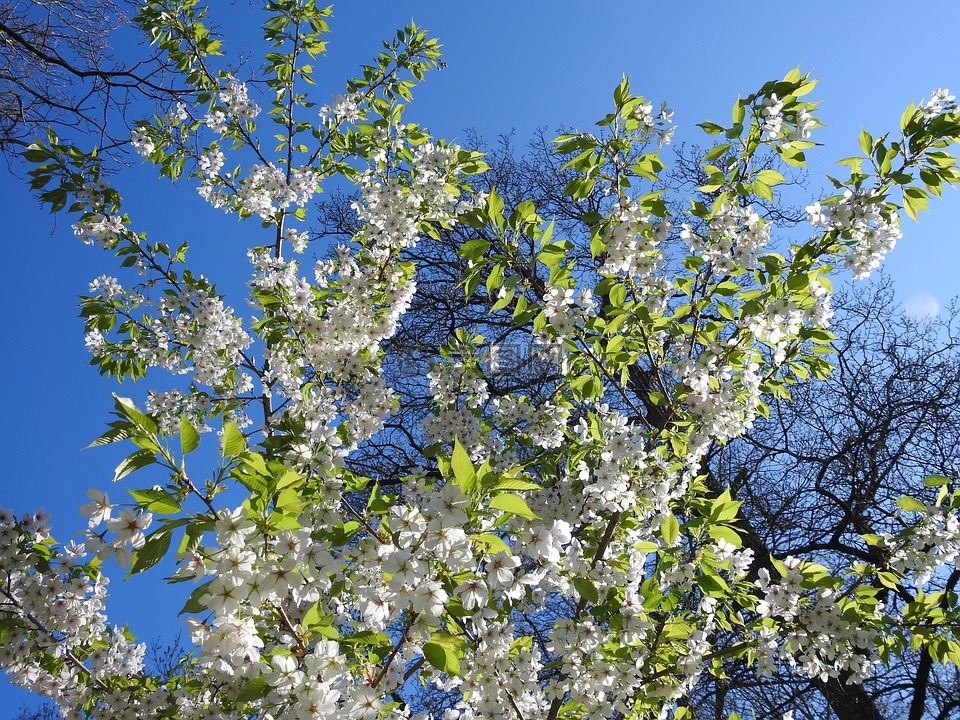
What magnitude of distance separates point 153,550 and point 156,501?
12cm

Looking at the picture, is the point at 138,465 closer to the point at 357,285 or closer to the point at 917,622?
the point at 357,285

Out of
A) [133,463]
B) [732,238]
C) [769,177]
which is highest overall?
[769,177]

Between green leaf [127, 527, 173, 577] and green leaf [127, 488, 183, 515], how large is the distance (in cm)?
5

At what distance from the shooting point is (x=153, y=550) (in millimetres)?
1624

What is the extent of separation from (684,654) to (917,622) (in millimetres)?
952

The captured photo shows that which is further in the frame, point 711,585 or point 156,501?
point 711,585

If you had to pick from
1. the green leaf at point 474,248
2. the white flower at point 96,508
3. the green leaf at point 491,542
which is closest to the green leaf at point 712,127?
the green leaf at point 474,248

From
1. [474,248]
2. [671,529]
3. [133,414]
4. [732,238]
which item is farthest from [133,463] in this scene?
[732,238]

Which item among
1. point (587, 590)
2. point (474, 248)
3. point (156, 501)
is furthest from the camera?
point (474, 248)

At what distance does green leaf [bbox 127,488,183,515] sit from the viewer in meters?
1.62

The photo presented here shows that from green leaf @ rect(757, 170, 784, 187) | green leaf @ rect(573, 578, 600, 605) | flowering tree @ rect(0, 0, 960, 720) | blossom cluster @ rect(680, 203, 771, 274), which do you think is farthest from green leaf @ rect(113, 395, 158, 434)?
green leaf @ rect(757, 170, 784, 187)

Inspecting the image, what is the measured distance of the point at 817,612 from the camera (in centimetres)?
265

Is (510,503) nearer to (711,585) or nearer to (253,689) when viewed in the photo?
(253,689)

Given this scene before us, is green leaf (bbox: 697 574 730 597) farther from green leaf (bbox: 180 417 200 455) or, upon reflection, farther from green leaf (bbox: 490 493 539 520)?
green leaf (bbox: 180 417 200 455)
